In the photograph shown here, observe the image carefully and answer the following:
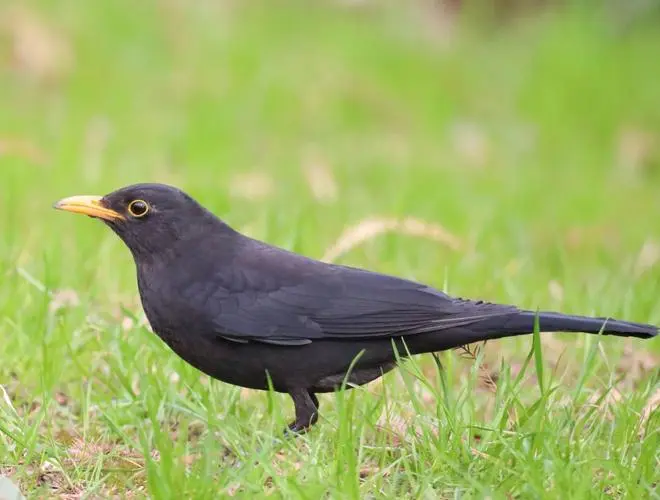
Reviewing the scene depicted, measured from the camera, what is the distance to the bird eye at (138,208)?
4.07 meters

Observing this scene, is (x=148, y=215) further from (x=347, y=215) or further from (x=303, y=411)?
(x=347, y=215)

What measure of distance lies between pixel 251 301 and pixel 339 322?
1.03ft

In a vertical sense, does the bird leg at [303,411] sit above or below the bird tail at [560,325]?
below

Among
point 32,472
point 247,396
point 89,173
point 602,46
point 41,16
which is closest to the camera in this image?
point 32,472

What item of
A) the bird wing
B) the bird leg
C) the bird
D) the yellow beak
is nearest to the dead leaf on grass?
the yellow beak

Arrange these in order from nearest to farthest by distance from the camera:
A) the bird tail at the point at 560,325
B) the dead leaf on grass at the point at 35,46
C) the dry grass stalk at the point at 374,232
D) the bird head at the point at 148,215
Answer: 1. the bird tail at the point at 560,325
2. the bird head at the point at 148,215
3. the dry grass stalk at the point at 374,232
4. the dead leaf on grass at the point at 35,46

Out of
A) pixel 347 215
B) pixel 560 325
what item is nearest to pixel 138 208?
pixel 560 325

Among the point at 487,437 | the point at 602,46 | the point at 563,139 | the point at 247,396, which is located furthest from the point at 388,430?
the point at 602,46

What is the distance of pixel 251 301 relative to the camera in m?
3.91

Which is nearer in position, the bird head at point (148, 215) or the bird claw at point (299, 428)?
the bird claw at point (299, 428)

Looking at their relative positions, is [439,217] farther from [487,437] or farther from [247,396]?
[487,437]

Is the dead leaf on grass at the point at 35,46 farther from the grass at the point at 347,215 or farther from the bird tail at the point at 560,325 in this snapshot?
the bird tail at the point at 560,325

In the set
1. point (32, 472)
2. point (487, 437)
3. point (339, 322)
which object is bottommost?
point (32, 472)

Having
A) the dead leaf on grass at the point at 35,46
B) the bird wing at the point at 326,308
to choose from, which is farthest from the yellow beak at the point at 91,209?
the dead leaf on grass at the point at 35,46
